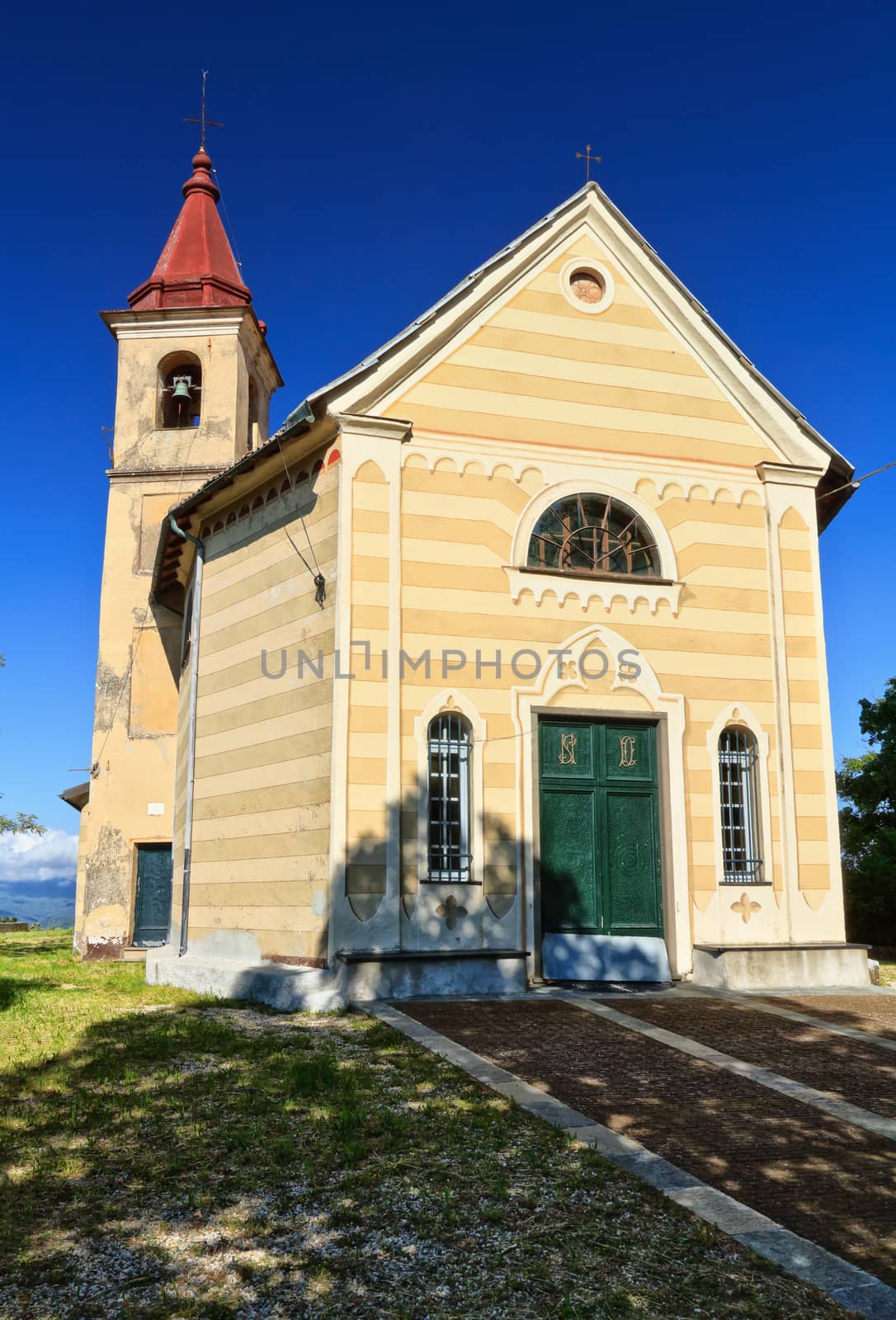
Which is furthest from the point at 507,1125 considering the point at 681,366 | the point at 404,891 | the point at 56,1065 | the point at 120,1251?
the point at 681,366

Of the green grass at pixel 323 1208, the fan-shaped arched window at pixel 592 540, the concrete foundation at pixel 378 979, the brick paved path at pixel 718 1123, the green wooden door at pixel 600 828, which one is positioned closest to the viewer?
the green grass at pixel 323 1208

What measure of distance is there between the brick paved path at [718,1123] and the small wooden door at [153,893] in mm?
12121

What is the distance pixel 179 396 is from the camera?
22734 mm

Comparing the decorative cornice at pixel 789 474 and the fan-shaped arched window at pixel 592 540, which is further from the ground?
the decorative cornice at pixel 789 474

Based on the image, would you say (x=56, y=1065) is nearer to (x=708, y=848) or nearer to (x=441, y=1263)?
(x=441, y=1263)

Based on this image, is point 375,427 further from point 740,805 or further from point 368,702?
point 740,805

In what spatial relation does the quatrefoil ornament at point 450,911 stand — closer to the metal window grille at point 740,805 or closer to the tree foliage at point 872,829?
the metal window grille at point 740,805

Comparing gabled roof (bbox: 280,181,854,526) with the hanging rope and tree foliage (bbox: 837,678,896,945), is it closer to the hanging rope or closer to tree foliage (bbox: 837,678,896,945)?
the hanging rope

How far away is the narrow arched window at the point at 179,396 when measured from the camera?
2306 cm

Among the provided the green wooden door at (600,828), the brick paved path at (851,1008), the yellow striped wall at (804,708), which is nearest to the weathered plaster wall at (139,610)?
the green wooden door at (600,828)

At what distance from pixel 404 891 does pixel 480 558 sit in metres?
3.89

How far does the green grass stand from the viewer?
4621 millimetres

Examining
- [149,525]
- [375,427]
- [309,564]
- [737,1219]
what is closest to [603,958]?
[309,564]

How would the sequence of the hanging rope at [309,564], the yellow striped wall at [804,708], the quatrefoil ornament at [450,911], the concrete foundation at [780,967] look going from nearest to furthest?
the quatrefoil ornament at [450,911]
the concrete foundation at [780,967]
the hanging rope at [309,564]
the yellow striped wall at [804,708]
